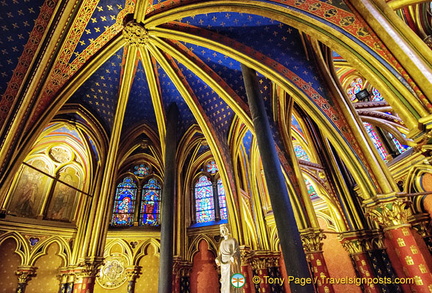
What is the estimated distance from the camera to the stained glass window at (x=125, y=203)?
1224 centimetres

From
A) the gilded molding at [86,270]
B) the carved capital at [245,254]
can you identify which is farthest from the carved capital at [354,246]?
the gilded molding at [86,270]

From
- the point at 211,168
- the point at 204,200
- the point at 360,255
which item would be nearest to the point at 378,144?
the point at 360,255

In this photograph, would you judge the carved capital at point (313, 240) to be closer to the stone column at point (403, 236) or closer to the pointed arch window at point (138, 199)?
the stone column at point (403, 236)

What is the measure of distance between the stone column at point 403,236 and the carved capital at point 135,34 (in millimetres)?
8251

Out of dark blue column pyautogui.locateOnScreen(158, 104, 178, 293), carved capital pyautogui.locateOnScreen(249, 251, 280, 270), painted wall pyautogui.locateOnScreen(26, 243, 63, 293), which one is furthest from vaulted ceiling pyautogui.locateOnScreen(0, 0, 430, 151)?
painted wall pyautogui.locateOnScreen(26, 243, 63, 293)

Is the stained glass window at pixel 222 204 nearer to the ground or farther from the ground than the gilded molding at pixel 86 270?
farther from the ground

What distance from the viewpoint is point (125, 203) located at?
12859 mm

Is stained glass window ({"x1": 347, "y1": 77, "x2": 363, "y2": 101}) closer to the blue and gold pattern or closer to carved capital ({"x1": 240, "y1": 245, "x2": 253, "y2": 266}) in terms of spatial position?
carved capital ({"x1": 240, "y1": 245, "x2": 253, "y2": 266})

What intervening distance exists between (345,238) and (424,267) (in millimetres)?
2830

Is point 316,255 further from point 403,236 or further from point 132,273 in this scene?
point 132,273

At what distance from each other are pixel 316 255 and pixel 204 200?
755 centimetres

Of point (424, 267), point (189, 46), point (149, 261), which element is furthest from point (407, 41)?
point (149, 261)

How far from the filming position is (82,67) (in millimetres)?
8156

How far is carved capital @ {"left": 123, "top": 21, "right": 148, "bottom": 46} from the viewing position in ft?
25.1
